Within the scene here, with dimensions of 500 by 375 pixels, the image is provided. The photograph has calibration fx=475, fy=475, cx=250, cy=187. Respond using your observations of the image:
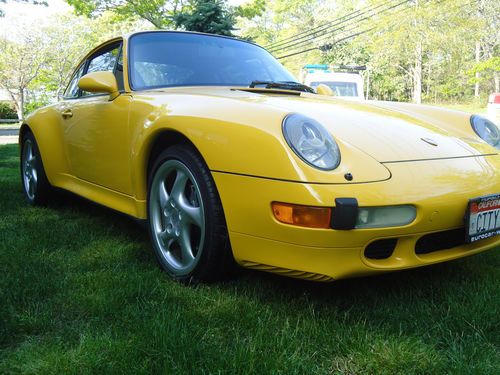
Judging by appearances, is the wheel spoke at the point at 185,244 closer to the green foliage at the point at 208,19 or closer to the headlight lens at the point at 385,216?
the headlight lens at the point at 385,216

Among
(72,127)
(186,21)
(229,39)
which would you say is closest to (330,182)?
(229,39)

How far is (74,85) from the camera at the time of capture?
3.93m

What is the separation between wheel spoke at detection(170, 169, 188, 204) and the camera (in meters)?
2.25

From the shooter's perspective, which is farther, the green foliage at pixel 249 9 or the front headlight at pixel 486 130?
the green foliage at pixel 249 9

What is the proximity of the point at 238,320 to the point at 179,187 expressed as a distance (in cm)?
74

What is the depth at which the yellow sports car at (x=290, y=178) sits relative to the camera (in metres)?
1.73

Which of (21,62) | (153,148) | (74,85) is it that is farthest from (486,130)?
(21,62)

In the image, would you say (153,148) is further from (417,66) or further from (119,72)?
(417,66)

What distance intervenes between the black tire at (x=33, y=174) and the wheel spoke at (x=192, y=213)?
6.70 ft

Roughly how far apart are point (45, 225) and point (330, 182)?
91.8 inches

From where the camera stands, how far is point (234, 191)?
1907 millimetres

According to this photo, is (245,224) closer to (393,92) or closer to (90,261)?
(90,261)

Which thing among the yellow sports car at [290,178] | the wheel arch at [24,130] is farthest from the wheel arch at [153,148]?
the wheel arch at [24,130]

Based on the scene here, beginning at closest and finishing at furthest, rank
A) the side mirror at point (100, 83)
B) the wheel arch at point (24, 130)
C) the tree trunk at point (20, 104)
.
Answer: the side mirror at point (100, 83), the wheel arch at point (24, 130), the tree trunk at point (20, 104)
